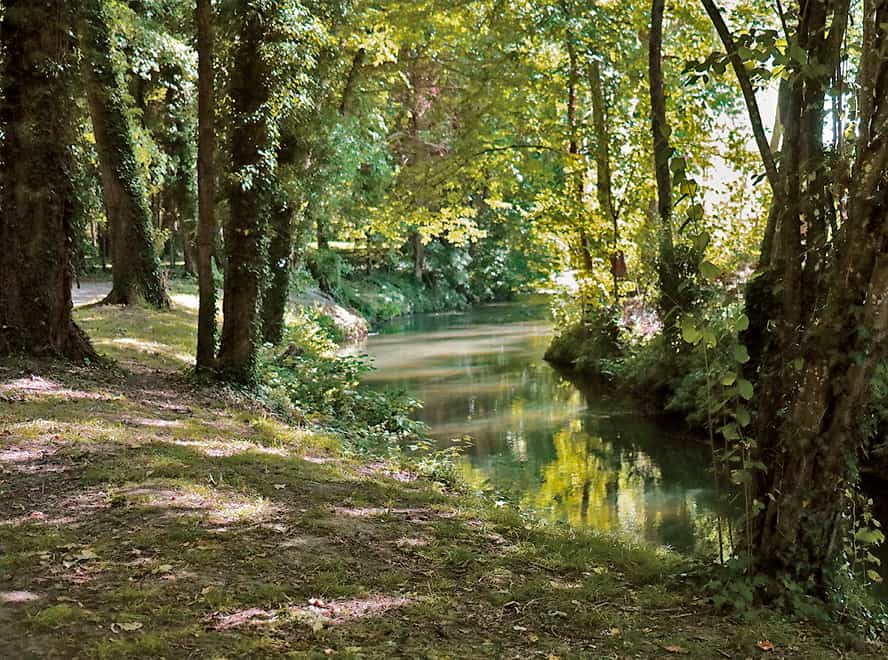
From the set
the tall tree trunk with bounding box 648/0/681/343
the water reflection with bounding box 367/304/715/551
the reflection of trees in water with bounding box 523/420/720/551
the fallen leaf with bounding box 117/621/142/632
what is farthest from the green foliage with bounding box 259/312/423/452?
the fallen leaf with bounding box 117/621/142/632

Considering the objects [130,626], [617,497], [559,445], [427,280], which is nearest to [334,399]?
[559,445]

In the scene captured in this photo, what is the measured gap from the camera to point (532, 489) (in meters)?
9.63

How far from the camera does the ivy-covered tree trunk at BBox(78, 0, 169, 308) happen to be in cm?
1414

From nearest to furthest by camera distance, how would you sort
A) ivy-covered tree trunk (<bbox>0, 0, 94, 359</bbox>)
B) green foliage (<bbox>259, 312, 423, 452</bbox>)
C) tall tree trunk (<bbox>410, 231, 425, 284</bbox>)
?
ivy-covered tree trunk (<bbox>0, 0, 94, 359</bbox>) < green foliage (<bbox>259, 312, 423, 452</bbox>) < tall tree trunk (<bbox>410, 231, 425, 284</bbox>)

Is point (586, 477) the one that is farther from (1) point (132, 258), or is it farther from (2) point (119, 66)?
(2) point (119, 66)

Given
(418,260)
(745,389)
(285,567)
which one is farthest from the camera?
(418,260)

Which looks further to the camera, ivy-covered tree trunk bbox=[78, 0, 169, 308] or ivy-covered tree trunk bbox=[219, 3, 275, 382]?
ivy-covered tree trunk bbox=[78, 0, 169, 308]

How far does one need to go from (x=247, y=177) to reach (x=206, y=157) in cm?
58

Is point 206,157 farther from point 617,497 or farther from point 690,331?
point 690,331

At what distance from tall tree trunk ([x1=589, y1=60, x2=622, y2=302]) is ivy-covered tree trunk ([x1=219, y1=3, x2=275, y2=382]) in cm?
1083

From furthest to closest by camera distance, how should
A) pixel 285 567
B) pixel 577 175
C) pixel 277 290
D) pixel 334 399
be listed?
pixel 577 175, pixel 277 290, pixel 334 399, pixel 285 567

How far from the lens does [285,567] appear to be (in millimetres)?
4586

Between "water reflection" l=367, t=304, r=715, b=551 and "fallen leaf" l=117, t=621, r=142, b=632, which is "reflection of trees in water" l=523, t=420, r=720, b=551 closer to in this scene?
"water reflection" l=367, t=304, r=715, b=551

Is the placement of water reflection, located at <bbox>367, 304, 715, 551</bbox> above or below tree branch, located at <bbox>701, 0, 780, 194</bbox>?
below
